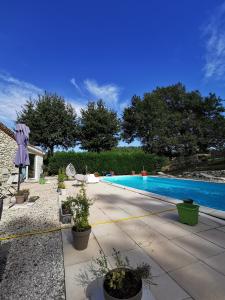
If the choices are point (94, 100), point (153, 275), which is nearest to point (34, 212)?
point (153, 275)

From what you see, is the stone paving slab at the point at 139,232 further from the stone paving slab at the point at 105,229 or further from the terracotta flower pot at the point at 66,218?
the terracotta flower pot at the point at 66,218

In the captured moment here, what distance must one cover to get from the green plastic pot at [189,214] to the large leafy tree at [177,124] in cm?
2441

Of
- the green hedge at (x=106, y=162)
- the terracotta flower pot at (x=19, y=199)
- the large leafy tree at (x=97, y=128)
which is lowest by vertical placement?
the terracotta flower pot at (x=19, y=199)

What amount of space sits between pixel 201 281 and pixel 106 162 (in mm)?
18388

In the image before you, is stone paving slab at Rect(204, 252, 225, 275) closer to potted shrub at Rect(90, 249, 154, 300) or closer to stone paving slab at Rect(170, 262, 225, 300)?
stone paving slab at Rect(170, 262, 225, 300)

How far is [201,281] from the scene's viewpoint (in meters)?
2.44

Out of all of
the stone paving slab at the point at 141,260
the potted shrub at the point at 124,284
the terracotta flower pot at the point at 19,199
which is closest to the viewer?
the potted shrub at the point at 124,284

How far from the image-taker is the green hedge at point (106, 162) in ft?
62.5

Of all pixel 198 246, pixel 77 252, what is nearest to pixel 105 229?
pixel 77 252

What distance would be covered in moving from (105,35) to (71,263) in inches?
617

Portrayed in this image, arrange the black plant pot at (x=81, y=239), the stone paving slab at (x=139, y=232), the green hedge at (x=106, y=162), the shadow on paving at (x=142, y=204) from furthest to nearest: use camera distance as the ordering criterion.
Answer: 1. the green hedge at (x=106, y=162)
2. the shadow on paving at (x=142, y=204)
3. the stone paving slab at (x=139, y=232)
4. the black plant pot at (x=81, y=239)

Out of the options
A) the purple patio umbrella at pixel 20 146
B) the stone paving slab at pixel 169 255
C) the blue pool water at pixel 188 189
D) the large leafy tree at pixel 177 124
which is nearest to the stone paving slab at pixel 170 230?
the stone paving slab at pixel 169 255

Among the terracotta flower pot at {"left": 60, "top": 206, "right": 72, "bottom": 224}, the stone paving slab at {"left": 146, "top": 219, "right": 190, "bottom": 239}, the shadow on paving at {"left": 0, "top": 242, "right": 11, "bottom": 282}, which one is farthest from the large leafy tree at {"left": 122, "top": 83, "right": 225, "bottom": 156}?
the shadow on paving at {"left": 0, "top": 242, "right": 11, "bottom": 282}

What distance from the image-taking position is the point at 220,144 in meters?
26.7
